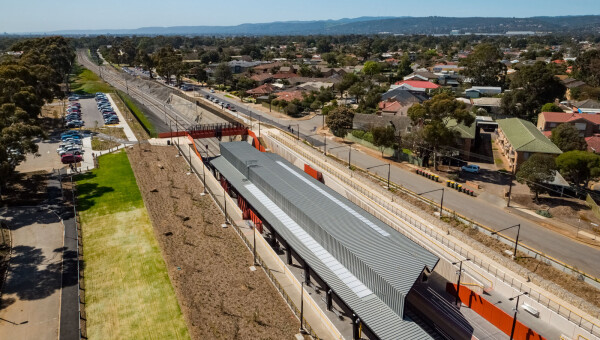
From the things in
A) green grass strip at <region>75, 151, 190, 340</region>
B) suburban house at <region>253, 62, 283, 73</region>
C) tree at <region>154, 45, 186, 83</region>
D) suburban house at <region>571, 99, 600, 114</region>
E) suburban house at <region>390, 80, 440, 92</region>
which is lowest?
green grass strip at <region>75, 151, 190, 340</region>

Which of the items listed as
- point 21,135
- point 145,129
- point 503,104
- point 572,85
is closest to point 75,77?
point 145,129

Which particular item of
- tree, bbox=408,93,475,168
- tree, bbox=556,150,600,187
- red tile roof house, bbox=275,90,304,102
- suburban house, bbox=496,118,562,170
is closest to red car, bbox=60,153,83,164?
tree, bbox=408,93,475,168

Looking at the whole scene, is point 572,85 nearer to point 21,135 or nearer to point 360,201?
point 360,201

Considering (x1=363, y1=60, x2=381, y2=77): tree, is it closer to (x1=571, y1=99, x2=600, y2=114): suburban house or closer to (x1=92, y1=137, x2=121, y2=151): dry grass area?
(x1=571, y1=99, x2=600, y2=114): suburban house

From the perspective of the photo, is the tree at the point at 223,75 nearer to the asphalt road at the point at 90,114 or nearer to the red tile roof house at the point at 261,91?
the red tile roof house at the point at 261,91

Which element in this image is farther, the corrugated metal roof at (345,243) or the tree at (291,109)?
the tree at (291,109)

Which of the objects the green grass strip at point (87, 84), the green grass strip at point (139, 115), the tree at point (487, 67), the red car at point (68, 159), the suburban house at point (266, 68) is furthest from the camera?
the suburban house at point (266, 68)

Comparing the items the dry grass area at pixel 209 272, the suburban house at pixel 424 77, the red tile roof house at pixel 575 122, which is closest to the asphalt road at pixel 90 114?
the dry grass area at pixel 209 272
